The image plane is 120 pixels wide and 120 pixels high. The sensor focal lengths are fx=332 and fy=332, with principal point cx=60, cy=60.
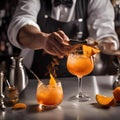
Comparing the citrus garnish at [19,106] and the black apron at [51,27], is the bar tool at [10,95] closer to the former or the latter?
the citrus garnish at [19,106]

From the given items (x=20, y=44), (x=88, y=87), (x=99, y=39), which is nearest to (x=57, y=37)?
(x=88, y=87)

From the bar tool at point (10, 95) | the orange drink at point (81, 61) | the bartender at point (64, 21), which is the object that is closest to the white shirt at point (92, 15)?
the bartender at point (64, 21)

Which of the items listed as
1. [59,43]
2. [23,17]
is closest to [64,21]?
[23,17]

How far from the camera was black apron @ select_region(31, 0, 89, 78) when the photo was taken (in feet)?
7.68

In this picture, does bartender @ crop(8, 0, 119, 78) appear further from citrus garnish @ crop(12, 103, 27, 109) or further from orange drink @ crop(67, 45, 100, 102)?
citrus garnish @ crop(12, 103, 27, 109)

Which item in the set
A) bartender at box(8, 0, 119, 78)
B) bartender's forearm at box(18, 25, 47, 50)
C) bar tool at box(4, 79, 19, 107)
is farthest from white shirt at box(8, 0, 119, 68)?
bar tool at box(4, 79, 19, 107)

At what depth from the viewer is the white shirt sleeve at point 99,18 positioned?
93.4 inches

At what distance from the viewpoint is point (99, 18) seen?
2.41m

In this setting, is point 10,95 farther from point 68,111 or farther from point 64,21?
point 64,21

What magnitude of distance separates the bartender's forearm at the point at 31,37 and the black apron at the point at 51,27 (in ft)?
0.96

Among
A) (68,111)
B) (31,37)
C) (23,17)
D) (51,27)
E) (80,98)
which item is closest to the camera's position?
(68,111)

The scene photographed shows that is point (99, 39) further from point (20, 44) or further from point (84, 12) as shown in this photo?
point (20, 44)

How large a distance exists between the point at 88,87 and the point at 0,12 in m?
1.83

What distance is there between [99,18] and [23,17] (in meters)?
0.60
